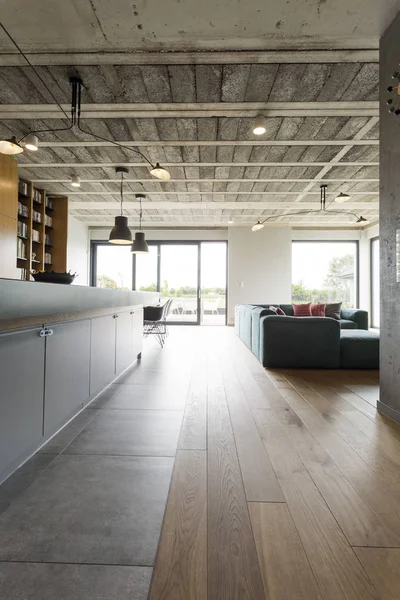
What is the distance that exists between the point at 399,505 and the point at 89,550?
1.20 m

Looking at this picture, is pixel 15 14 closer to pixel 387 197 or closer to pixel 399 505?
pixel 387 197

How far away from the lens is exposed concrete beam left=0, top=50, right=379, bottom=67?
2.68m

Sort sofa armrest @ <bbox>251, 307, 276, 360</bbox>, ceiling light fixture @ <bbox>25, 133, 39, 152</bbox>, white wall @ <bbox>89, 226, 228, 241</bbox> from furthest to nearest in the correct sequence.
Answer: white wall @ <bbox>89, 226, 228, 241</bbox> → sofa armrest @ <bbox>251, 307, 276, 360</bbox> → ceiling light fixture @ <bbox>25, 133, 39, 152</bbox>

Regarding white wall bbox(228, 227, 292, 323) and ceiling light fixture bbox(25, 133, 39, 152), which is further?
white wall bbox(228, 227, 292, 323)

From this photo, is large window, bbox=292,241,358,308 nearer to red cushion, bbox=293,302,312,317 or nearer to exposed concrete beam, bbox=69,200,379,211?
exposed concrete beam, bbox=69,200,379,211

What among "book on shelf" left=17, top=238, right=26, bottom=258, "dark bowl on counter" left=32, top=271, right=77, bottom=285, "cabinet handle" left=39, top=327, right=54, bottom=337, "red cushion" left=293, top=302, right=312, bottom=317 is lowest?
"cabinet handle" left=39, top=327, right=54, bottom=337

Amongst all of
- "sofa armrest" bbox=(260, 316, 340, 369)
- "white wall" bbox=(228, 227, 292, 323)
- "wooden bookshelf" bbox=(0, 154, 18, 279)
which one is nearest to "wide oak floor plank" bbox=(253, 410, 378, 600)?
"sofa armrest" bbox=(260, 316, 340, 369)

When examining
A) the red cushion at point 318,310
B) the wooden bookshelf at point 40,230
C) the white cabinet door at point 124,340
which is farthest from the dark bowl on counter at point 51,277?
the red cushion at point 318,310

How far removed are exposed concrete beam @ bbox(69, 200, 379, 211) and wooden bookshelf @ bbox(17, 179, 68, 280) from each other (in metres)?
0.63

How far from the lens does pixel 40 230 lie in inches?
263

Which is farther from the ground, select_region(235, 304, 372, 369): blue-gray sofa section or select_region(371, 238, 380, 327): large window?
select_region(371, 238, 380, 327): large window

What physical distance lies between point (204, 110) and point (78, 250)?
21.2 ft

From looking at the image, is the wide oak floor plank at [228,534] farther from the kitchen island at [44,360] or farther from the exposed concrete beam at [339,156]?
the exposed concrete beam at [339,156]

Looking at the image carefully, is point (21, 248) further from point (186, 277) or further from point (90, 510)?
point (90, 510)
